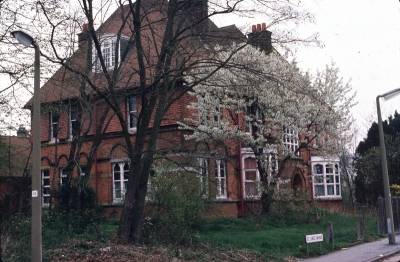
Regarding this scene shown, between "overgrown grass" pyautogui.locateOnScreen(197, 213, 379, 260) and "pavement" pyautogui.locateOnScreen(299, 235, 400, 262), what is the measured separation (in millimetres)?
553

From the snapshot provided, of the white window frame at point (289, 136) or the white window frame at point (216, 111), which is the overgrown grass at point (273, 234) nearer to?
the white window frame at point (289, 136)

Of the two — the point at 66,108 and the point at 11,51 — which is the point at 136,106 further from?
the point at 11,51

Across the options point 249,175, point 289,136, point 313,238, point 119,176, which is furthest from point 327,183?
point 313,238

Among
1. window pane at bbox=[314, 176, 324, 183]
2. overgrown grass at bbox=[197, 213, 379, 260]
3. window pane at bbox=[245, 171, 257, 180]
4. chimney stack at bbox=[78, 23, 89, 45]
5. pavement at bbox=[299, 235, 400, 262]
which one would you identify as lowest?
pavement at bbox=[299, 235, 400, 262]

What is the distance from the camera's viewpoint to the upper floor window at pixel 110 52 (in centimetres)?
1824

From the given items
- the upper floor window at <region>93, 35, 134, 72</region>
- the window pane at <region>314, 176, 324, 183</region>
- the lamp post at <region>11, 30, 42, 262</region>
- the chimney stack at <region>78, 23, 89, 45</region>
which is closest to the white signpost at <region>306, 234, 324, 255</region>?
the upper floor window at <region>93, 35, 134, 72</region>

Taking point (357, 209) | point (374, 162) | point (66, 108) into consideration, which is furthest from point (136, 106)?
point (374, 162)

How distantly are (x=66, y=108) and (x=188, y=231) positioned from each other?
7.01 meters

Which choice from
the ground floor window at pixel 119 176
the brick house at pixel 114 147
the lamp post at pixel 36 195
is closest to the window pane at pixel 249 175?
the brick house at pixel 114 147

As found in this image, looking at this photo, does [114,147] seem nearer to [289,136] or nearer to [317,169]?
[289,136]

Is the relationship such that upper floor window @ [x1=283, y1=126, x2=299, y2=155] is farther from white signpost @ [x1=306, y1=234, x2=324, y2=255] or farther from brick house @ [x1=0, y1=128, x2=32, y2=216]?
brick house @ [x1=0, y1=128, x2=32, y2=216]

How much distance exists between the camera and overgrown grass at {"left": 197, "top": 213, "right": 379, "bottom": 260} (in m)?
18.0

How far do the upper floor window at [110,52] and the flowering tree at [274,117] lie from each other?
169 inches

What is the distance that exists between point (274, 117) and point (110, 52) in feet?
28.6
